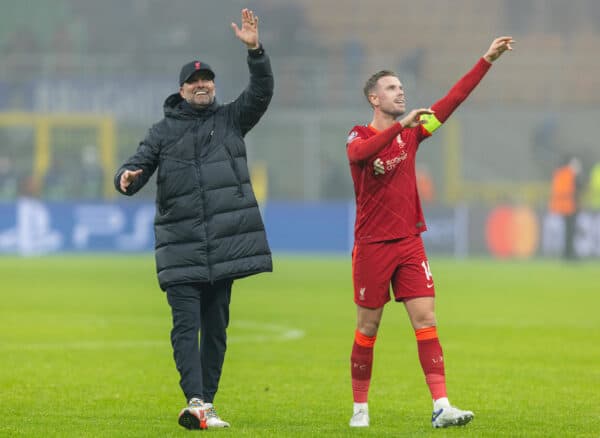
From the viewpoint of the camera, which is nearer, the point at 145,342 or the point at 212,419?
the point at 212,419

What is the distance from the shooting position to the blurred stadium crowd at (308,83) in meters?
35.0

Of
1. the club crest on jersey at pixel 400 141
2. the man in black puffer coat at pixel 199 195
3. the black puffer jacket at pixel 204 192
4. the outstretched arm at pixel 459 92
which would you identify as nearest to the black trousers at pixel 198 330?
the man in black puffer coat at pixel 199 195

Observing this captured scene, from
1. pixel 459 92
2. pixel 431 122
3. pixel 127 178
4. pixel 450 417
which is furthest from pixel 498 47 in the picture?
pixel 127 178

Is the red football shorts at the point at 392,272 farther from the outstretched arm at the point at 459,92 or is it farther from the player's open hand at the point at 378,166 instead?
the outstretched arm at the point at 459,92

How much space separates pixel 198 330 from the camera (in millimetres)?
6895

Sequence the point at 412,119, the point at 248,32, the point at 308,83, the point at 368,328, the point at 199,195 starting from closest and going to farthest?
the point at 412,119, the point at 248,32, the point at 199,195, the point at 368,328, the point at 308,83

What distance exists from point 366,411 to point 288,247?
2520 centimetres

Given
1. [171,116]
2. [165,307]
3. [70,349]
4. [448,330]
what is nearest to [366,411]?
[171,116]

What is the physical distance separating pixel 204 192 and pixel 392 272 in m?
1.04

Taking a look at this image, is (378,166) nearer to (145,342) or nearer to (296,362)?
(296,362)

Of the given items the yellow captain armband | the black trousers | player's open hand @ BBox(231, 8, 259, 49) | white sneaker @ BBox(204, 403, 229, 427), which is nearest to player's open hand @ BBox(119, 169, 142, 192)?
the black trousers

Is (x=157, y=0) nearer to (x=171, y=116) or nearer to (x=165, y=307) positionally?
(x=165, y=307)

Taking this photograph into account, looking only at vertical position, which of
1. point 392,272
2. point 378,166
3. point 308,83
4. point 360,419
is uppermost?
point 308,83

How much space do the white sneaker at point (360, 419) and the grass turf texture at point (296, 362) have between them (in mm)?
54
